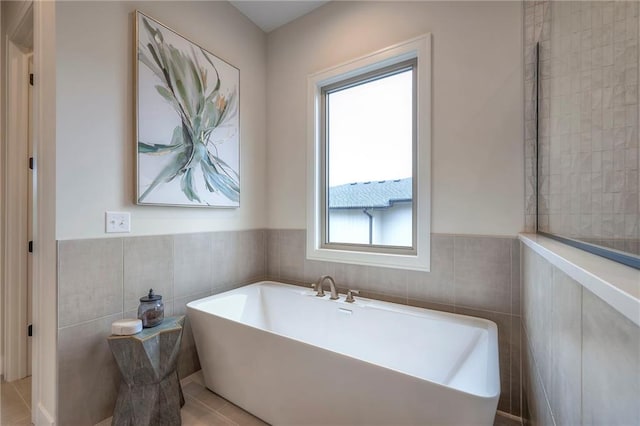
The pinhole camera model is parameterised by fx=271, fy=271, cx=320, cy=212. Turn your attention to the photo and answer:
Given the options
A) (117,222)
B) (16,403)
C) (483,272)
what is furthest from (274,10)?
(16,403)

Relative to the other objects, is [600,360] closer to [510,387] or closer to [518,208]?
[518,208]

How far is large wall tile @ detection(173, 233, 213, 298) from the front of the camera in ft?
6.28

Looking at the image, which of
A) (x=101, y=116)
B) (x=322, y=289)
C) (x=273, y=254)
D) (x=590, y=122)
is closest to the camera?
(x=590, y=122)

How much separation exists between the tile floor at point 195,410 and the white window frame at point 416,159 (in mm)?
1089

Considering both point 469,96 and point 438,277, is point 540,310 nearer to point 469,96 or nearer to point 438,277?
point 438,277

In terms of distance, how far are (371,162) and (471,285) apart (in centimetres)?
112

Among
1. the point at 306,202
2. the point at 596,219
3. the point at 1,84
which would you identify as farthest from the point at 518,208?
the point at 1,84

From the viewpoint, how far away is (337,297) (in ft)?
6.45

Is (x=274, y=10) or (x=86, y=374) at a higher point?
(x=274, y=10)

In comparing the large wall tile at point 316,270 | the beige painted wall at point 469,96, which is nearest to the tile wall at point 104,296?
the large wall tile at point 316,270

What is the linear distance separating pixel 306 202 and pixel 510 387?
1.83 meters

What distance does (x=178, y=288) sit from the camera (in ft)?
6.28

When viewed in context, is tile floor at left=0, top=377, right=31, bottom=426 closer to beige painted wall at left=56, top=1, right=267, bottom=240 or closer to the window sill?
beige painted wall at left=56, top=1, right=267, bottom=240

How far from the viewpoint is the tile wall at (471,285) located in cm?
155
